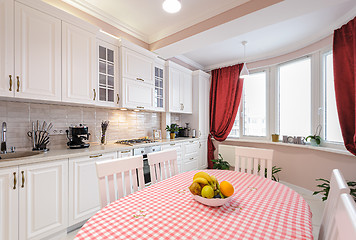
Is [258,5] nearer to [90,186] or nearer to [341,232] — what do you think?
[341,232]

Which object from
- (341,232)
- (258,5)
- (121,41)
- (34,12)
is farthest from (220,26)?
(341,232)

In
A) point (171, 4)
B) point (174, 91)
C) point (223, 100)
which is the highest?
point (171, 4)

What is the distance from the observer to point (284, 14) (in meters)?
1.95

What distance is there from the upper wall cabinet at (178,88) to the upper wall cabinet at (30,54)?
1.93 meters

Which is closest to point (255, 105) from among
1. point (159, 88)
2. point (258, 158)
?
point (159, 88)

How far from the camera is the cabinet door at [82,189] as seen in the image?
1.75 meters

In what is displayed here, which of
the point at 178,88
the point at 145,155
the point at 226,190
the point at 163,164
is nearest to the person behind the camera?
the point at 226,190

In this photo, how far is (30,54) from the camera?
65.2 inches

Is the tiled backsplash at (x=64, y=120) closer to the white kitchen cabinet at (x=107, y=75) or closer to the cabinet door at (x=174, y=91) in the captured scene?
the white kitchen cabinet at (x=107, y=75)

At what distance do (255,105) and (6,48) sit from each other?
4.18 m

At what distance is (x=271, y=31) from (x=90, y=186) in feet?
11.5

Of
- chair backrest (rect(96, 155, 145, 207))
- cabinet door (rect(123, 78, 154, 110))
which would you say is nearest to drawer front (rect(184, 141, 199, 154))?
cabinet door (rect(123, 78, 154, 110))

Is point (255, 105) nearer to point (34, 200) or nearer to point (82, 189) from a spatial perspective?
point (82, 189)

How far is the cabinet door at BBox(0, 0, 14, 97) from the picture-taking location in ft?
4.89
